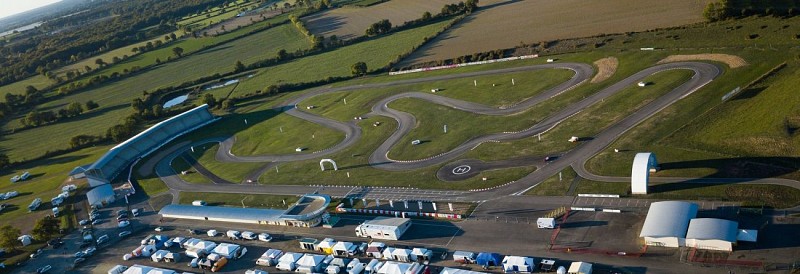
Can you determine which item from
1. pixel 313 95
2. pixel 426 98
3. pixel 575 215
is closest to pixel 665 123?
pixel 575 215

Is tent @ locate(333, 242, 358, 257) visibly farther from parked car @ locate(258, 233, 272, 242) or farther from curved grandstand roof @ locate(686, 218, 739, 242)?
curved grandstand roof @ locate(686, 218, 739, 242)

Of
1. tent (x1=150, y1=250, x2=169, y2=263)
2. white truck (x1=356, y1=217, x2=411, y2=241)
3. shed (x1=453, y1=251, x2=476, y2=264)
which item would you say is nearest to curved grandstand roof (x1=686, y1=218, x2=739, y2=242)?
shed (x1=453, y1=251, x2=476, y2=264)

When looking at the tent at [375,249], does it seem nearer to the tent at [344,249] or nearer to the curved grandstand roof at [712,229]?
the tent at [344,249]

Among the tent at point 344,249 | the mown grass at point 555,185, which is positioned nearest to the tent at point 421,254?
the tent at point 344,249

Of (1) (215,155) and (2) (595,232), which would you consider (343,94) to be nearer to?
(1) (215,155)

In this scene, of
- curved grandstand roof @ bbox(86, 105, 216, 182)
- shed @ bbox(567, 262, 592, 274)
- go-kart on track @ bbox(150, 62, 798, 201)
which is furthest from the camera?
curved grandstand roof @ bbox(86, 105, 216, 182)

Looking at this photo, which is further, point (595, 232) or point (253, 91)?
point (253, 91)
